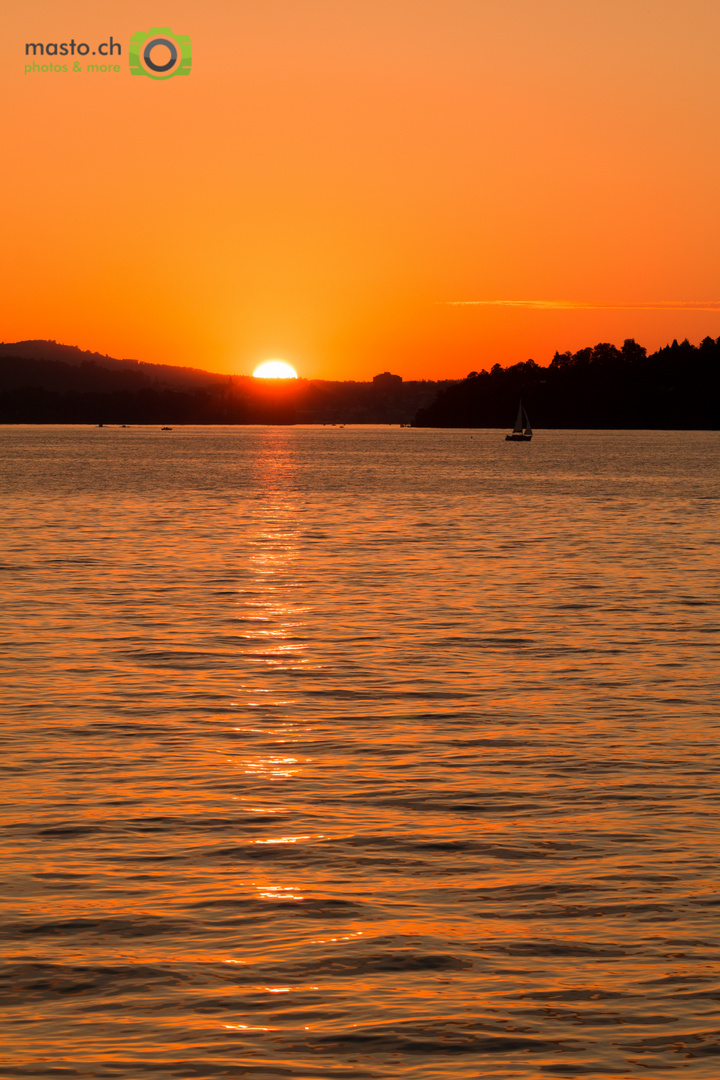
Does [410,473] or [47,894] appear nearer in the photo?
[47,894]

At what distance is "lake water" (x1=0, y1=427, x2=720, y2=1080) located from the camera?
9617 mm

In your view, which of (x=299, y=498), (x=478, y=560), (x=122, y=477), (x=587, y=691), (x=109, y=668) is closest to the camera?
(x=587, y=691)

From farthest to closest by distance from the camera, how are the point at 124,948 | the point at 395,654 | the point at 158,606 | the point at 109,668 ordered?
the point at 158,606
the point at 395,654
the point at 109,668
the point at 124,948

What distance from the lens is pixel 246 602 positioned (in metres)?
37.1

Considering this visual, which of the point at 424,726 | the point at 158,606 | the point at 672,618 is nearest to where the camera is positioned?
the point at 424,726

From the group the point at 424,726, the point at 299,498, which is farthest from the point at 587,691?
the point at 299,498

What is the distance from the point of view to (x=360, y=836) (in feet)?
47.1

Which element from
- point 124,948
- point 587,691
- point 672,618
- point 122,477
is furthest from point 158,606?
point 122,477

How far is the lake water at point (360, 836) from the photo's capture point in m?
9.62

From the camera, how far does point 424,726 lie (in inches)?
792

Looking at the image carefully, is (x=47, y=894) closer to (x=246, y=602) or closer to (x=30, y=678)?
(x=30, y=678)

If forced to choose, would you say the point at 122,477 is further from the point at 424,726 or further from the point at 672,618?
the point at 424,726

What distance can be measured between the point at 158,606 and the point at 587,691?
50.8ft

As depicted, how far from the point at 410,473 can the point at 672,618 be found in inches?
4966
